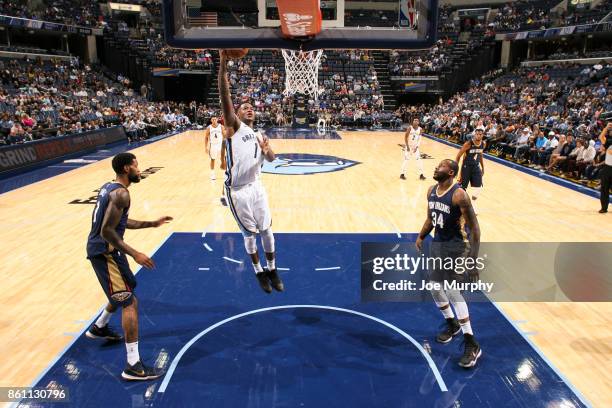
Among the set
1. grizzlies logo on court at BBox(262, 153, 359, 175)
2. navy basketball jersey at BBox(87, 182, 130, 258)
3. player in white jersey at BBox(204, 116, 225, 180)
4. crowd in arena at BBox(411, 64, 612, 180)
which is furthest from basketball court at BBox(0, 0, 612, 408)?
grizzlies logo on court at BBox(262, 153, 359, 175)

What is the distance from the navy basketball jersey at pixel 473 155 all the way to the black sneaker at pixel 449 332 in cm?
490

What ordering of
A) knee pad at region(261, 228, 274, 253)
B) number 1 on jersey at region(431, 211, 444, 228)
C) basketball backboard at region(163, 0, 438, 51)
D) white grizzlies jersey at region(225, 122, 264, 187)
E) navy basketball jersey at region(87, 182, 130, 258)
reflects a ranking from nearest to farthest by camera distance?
navy basketball jersey at region(87, 182, 130, 258), number 1 on jersey at region(431, 211, 444, 228), white grizzlies jersey at region(225, 122, 264, 187), knee pad at region(261, 228, 274, 253), basketball backboard at region(163, 0, 438, 51)

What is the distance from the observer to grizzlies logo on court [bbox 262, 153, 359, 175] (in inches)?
575

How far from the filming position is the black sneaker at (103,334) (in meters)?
4.60

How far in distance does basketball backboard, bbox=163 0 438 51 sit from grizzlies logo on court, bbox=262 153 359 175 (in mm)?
8359

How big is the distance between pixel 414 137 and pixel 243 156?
935 centimetres

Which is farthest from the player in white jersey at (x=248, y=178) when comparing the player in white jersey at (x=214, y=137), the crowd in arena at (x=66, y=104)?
the crowd in arena at (x=66, y=104)

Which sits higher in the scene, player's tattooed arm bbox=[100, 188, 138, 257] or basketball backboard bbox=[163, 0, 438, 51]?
basketball backboard bbox=[163, 0, 438, 51]

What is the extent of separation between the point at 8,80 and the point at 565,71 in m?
31.1

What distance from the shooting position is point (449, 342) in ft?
15.1

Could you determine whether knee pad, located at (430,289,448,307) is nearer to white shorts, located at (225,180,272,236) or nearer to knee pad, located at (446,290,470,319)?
knee pad, located at (446,290,470,319)

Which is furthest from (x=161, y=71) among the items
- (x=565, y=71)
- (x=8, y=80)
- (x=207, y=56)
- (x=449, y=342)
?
(x=449, y=342)

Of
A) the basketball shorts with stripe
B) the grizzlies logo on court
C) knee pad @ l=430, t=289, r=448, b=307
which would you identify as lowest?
the grizzlies logo on court

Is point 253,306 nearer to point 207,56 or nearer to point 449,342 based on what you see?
point 449,342
